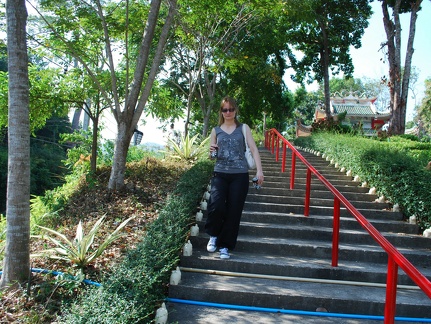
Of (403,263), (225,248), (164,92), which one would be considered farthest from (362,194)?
(403,263)

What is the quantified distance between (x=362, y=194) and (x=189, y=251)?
13.0ft

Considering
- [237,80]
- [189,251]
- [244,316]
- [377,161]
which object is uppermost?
[237,80]

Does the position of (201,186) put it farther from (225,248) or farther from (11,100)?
(11,100)

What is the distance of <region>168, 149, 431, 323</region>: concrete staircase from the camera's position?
3691mm

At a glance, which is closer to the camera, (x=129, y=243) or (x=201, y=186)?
(x=129, y=243)

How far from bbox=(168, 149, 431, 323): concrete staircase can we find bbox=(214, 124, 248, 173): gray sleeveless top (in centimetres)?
100

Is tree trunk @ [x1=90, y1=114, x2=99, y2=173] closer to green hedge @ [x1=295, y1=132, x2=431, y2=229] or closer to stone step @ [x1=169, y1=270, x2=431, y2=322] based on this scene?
stone step @ [x1=169, y1=270, x2=431, y2=322]

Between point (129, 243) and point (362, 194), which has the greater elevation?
point (362, 194)

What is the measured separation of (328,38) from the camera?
1966 cm

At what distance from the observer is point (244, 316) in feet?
11.5

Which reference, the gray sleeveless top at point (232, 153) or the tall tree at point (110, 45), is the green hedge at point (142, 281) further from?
the tall tree at point (110, 45)

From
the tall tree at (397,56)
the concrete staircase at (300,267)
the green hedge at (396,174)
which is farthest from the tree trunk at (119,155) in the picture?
the tall tree at (397,56)

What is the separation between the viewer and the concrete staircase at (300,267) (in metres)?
3.69

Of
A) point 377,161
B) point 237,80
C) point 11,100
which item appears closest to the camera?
point 11,100
